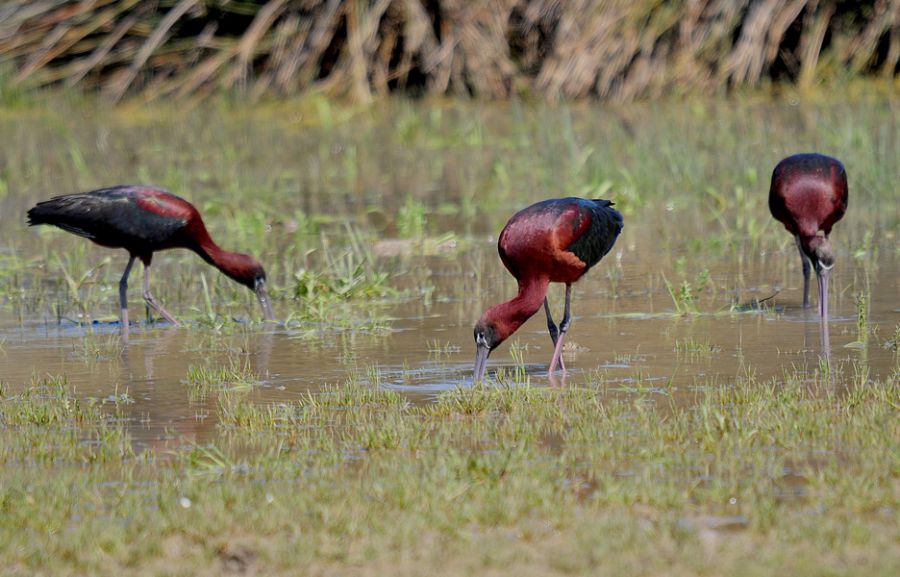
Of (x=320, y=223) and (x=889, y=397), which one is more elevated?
(x=320, y=223)

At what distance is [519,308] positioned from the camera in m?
6.83

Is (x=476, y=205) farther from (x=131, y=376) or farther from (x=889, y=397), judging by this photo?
(x=889, y=397)

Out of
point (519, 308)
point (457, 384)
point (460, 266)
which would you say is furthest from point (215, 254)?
point (457, 384)

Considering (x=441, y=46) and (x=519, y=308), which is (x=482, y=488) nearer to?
(x=519, y=308)

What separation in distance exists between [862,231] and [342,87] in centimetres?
852

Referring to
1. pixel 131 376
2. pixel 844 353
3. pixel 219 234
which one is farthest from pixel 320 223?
pixel 844 353

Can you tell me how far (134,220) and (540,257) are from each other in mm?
2953

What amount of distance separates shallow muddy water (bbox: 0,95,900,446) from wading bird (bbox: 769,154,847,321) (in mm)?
380

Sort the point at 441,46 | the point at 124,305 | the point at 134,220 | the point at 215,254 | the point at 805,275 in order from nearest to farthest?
the point at 805,275, the point at 124,305, the point at 134,220, the point at 215,254, the point at 441,46

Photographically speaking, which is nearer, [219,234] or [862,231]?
[862,231]

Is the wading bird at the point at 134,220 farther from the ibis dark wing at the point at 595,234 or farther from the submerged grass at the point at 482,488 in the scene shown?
the submerged grass at the point at 482,488

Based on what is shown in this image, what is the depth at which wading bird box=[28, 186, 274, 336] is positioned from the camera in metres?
8.88

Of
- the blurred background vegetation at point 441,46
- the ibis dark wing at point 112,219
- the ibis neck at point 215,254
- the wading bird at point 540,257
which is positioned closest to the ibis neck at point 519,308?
the wading bird at point 540,257

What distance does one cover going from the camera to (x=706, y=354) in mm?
6988
